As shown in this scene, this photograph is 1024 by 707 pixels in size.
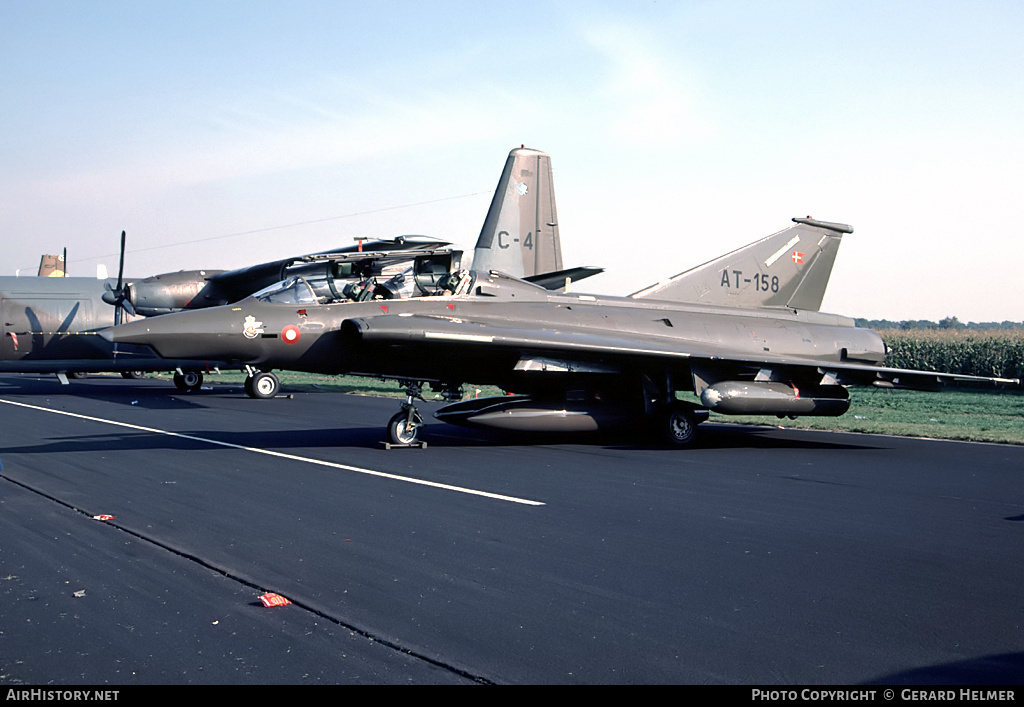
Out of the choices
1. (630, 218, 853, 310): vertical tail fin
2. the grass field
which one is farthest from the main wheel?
the grass field

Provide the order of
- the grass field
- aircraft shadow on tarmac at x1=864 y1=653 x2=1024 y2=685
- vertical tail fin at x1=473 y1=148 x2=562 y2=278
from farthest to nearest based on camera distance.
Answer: vertical tail fin at x1=473 y1=148 x2=562 y2=278 < the grass field < aircraft shadow on tarmac at x1=864 y1=653 x2=1024 y2=685

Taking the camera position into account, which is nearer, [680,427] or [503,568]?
[503,568]

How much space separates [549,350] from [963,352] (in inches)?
1199

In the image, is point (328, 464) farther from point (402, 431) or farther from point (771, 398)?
point (771, 398)

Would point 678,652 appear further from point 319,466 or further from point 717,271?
point 717,271

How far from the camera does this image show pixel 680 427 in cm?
1355

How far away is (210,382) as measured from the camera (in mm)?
31047

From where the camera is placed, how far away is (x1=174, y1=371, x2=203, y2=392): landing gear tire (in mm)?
25375

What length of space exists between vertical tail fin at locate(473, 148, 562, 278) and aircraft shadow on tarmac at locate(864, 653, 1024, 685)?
19787mm

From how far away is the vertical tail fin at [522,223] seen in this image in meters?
23.6

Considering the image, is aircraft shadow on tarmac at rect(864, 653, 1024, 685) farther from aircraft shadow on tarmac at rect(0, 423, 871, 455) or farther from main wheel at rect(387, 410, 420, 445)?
main wheel at rect(387, 410, 420, 445)

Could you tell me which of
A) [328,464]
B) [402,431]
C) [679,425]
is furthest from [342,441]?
[679,425]

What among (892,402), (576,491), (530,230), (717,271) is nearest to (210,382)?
(530,230)

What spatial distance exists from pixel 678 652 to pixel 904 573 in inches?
96.2
